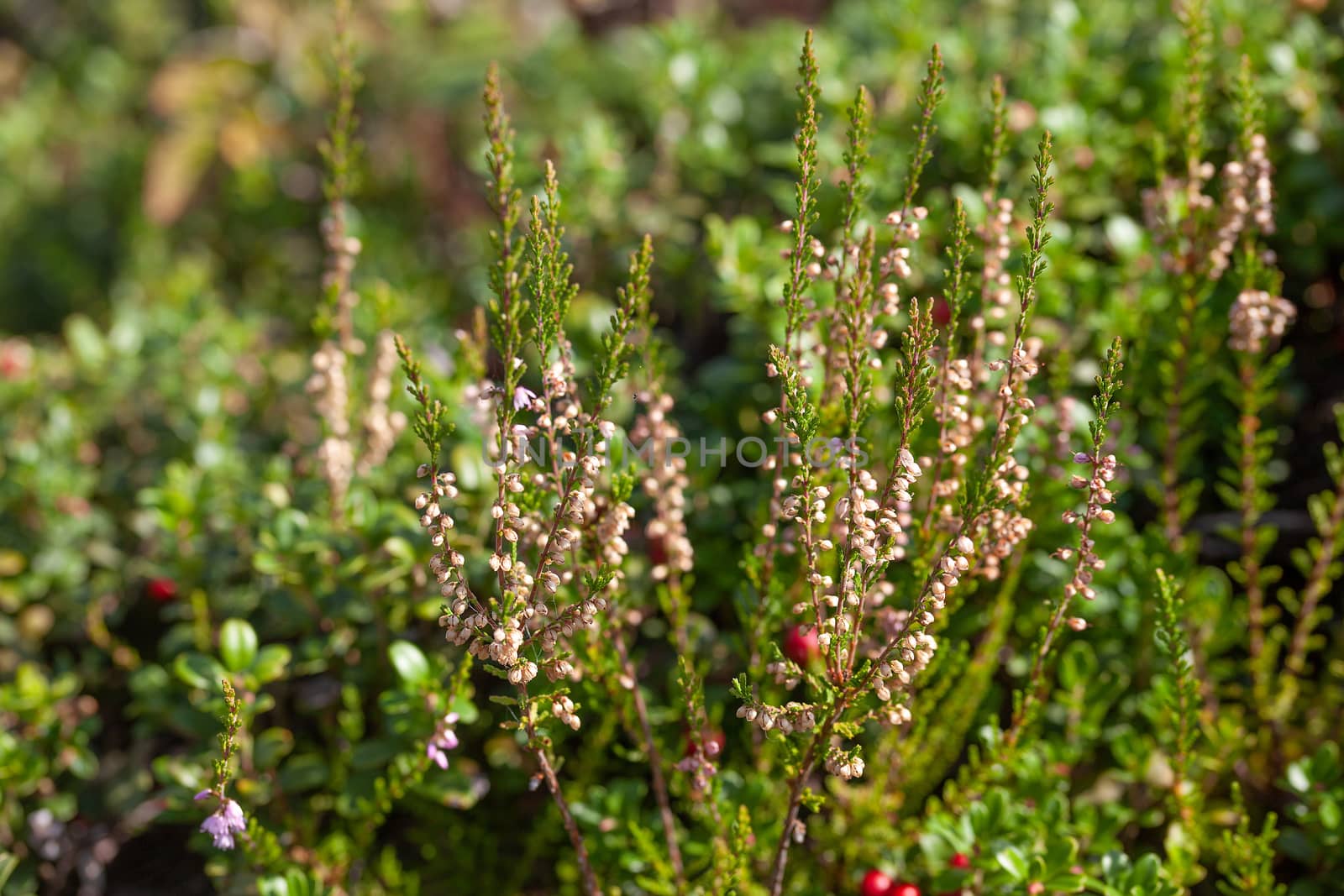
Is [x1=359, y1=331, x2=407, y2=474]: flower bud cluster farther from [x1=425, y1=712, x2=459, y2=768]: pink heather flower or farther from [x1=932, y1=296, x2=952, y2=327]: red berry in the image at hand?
[x1=932, y1=296, x2=952, y2=327]: red berry

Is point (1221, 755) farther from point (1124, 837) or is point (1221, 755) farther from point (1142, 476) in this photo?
point (1142, 476)

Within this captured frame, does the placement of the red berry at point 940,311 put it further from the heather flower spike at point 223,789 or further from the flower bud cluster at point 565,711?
the heather flower spike at point 223,789

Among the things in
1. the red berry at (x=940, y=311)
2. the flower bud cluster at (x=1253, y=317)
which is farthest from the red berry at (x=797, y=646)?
the flower bud cluster at (x=1253, y=317)

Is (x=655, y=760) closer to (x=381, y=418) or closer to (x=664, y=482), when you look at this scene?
(x=664, y=482)

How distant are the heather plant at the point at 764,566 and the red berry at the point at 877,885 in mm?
83

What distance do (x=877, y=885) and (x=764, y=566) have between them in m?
0.68

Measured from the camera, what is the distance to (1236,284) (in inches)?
92.8

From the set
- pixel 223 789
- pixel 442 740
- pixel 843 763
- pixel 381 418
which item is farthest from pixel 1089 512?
pixel 381 418

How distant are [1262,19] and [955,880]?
8.37 ft

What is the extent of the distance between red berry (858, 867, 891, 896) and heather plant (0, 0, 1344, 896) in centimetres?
8

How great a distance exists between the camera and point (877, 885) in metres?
2.09

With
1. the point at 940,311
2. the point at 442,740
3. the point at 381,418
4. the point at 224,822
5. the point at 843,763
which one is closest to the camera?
the point at 843,763

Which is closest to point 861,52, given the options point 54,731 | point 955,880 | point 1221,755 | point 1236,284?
point 1236,284

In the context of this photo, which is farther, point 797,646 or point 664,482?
point 797,646
